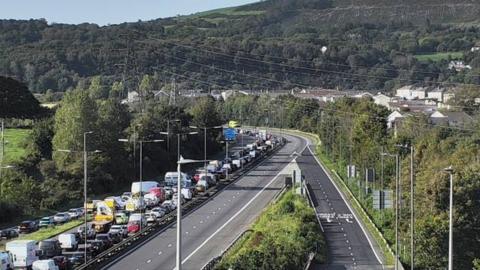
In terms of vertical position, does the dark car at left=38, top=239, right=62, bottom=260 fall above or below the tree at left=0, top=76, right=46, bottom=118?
below

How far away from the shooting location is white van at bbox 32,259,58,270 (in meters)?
40.9

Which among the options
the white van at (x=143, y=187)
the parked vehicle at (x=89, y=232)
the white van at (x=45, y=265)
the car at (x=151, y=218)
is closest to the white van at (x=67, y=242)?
the parked vehicle at (x=89, y=232)

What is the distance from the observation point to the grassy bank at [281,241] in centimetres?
3862

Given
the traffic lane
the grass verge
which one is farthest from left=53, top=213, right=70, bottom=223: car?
the grass verge

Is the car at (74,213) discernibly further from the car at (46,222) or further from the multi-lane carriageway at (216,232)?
the multi-lane carriageway at (216,232)

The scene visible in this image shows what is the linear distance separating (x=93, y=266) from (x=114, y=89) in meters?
99.0

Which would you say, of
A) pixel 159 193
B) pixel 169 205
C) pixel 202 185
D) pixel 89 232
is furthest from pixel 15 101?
pixel 89 232

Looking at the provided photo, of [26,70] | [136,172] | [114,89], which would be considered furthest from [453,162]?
[26,70]

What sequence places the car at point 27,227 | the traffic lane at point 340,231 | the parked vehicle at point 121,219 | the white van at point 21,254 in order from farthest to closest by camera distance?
the parked vehicle at point 121,219
the car at point 27,227
the traffic lane at point 340,231
the white van at point 21,254

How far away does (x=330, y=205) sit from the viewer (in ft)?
238

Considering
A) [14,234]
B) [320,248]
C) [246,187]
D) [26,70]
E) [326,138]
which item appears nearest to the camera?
[320,248]

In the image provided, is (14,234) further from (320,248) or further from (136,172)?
(136,172)

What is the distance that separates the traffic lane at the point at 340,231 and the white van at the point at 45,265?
1521 cm

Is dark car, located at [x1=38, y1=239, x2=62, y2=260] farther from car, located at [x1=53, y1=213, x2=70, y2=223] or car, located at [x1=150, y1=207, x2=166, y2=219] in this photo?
car, located at [x1=150, y1=207, x2=166, y2=219]
